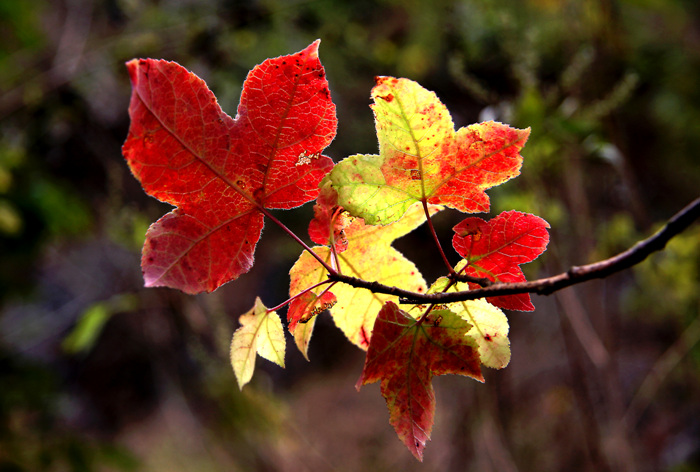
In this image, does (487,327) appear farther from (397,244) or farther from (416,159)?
(397,244)

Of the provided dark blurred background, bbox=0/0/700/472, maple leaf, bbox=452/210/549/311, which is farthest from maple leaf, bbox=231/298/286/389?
dark blurred background, bbox=0/0/700/472

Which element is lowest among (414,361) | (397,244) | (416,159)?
(397,244)

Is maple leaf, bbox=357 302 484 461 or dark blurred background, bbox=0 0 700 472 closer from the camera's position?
maple leaf, bbox=357 302 484 461

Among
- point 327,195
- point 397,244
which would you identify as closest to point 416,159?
point 327,195

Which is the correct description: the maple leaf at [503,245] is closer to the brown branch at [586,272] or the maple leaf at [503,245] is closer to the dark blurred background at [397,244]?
the brown branch at [586,272]

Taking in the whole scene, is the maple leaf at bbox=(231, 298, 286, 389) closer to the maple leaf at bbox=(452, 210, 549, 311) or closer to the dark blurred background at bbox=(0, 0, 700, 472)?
the maple leaf at bbox=(452, 210, 549, 311)

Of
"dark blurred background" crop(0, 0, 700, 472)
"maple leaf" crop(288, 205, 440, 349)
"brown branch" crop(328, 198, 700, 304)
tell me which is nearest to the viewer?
"brown branch" crop(328, 198, 700, 304)
